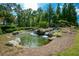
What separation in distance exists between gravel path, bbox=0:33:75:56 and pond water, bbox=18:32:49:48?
0.29ft

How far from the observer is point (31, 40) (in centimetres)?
384

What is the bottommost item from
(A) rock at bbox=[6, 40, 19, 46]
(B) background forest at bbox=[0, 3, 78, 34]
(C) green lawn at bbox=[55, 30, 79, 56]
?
(C) green lawn at bbox=[55, 30, 79, 56]

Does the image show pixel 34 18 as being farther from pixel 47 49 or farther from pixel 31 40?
pixel 47 49

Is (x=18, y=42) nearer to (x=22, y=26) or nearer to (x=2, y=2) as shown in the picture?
(x=22, y=26)

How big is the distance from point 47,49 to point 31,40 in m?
0.34

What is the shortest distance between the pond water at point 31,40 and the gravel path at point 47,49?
9cm

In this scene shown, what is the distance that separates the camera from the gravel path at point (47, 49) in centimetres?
369

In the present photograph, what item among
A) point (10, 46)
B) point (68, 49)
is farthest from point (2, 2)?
point (68, 49)

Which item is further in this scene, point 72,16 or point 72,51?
point 72,16

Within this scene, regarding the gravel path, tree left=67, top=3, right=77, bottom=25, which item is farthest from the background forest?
the gravel path

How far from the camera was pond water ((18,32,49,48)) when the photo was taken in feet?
12.5

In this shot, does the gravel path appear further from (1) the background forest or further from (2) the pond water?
(1) the background forest

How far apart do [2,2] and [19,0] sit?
0.95ft

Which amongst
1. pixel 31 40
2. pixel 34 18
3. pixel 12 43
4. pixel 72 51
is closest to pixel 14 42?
pixel 12 43
